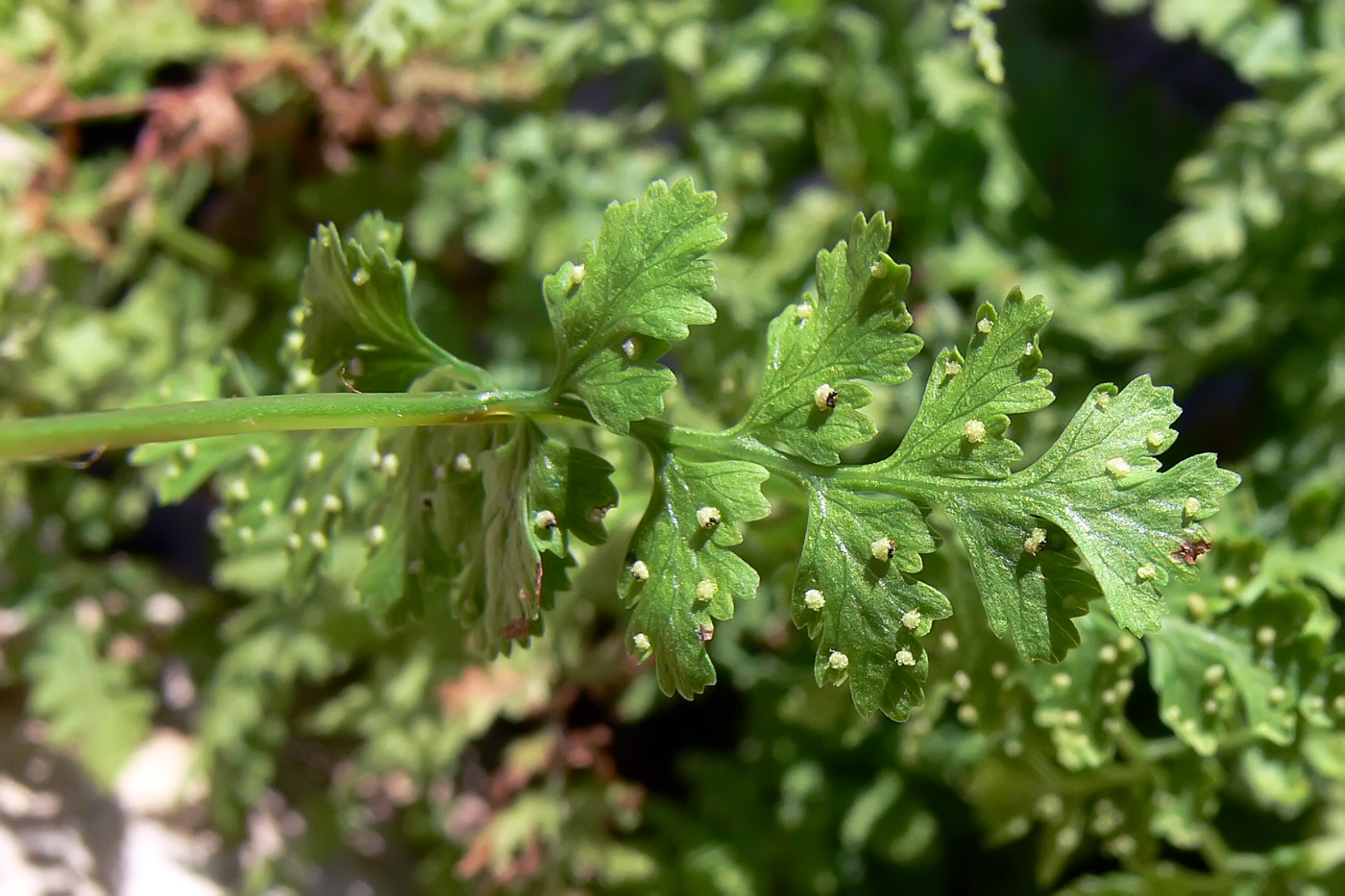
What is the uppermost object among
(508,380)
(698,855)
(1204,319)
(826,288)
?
(826,288)

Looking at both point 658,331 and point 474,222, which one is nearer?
point 658,331

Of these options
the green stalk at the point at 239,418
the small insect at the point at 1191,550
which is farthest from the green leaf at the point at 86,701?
the small insect at the point at 1191,550

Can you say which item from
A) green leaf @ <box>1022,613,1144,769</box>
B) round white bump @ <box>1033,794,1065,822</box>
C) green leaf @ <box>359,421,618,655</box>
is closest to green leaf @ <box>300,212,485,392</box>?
green leaf @ <box>359,421,618,655</box>

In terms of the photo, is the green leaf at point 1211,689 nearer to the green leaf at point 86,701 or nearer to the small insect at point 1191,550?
the small insect at point 1191,550

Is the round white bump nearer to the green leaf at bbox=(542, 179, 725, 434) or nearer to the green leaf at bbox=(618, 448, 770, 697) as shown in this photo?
the green leaf at bbox=(618, 448, 770, 697)

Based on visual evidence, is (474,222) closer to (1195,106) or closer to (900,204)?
(900,204)

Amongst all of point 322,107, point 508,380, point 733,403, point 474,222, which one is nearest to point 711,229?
point 733,403

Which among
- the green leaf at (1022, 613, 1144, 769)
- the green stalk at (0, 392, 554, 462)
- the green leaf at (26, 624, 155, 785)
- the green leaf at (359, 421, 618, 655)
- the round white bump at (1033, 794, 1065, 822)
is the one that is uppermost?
the green stalk at (0, 392, 554, 462)
